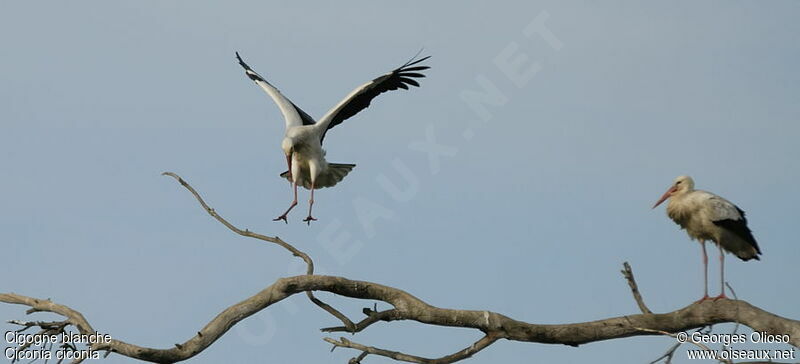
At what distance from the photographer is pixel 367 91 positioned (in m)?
12.8

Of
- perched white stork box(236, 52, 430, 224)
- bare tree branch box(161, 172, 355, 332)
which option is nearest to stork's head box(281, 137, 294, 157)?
perched white stork box(236, 52, 430, 224)

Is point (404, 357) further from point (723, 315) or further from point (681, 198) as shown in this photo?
point (681, 198)

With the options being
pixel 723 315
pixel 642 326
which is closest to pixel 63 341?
pixel 642 326

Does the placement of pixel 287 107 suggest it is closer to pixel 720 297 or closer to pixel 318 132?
pixel 318 132

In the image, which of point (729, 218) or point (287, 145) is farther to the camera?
point (287, 145)

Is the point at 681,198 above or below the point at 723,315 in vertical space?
above

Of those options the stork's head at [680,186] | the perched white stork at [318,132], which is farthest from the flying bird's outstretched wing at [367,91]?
the stork's head at [680,186]

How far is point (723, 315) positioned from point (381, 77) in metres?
5.28

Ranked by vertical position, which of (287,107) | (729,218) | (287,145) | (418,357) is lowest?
(418,357)

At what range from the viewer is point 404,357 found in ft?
27.0

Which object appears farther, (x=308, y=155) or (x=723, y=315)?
(x=308, y=155)

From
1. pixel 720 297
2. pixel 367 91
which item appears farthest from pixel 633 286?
pixel 367 91

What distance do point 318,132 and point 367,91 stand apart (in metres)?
0.70

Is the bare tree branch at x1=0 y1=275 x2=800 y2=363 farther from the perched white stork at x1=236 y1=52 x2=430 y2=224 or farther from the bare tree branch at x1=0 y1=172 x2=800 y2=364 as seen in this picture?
the perched white stork at x1=236 y1=52 x2=430 y2=224
